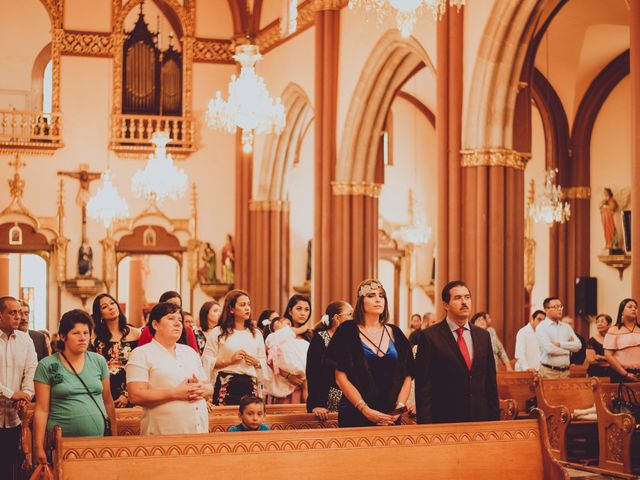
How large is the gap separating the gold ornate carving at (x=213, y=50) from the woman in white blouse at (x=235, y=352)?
17874mm

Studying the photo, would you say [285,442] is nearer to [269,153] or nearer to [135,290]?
[269,153]

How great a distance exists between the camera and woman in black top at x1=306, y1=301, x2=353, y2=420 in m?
7.06

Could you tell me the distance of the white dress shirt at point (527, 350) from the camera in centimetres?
1262

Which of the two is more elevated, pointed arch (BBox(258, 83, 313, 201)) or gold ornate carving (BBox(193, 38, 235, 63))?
gold ornate carving (BBox(193, 38, 235, 63))

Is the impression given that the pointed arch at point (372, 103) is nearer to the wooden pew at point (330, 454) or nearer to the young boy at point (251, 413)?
the young boy at point (251, 413)

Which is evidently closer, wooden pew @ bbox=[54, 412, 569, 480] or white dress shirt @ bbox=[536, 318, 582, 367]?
wooden pew @ bbox=[54, 412, 569, 480]

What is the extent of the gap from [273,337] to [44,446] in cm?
377

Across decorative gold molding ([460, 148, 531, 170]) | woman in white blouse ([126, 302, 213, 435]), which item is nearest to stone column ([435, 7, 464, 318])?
decorative gold molding ([460, 148, 531, 170])

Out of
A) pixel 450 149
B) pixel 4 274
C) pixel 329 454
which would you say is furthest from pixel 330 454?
pixel 4 274

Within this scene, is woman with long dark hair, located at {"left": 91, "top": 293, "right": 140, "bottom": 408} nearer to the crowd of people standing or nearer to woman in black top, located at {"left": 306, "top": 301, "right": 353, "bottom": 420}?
the crowd of people standing

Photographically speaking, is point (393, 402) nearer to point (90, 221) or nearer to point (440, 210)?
point (440, 210)

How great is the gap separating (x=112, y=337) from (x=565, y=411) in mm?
4766

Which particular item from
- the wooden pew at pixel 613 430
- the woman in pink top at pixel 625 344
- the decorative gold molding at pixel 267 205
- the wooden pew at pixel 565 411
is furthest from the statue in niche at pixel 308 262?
the wooden pew at pixel 613 430

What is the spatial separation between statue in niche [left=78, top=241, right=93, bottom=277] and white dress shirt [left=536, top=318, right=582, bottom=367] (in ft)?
46.7
